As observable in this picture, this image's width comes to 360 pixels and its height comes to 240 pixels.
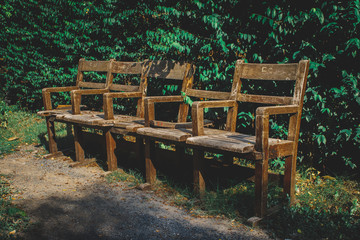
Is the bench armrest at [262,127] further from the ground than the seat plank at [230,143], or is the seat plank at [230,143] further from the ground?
the bench armrest at [262,127]

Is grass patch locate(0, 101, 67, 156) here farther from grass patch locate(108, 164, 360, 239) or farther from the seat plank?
the seat plank

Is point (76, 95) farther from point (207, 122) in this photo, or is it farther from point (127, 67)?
point (207, 122)

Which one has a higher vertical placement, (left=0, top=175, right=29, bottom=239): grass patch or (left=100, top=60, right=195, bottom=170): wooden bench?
(left=100, top=60, right=195, bottom=170): wooden bench

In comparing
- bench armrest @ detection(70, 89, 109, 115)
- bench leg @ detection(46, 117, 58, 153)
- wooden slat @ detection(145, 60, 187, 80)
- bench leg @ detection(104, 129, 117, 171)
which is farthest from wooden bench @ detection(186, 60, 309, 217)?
bench leg @ detection(46, 117, 58, 153)

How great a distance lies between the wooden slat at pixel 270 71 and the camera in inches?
124

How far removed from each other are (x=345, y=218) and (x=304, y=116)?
119 cm

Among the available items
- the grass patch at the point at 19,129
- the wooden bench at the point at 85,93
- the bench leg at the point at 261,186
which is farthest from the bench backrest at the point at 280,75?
the grass patch at the point at 19,129

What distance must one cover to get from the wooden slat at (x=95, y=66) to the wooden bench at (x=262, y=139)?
8.13 feet

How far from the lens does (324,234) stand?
265 cm

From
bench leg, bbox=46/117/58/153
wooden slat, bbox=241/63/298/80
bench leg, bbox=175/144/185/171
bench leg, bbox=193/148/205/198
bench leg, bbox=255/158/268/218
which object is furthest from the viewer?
bench leg, bbox=46/117/58/153

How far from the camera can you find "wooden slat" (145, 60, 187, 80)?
423 centimetres

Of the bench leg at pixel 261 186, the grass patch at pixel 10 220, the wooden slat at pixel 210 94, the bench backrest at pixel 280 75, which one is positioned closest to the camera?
the grass patch at pixel 10 220

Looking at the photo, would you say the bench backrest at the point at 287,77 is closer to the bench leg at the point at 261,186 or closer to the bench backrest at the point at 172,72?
the bench leg at the point at 261,186

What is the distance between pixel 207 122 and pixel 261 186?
52.9 inches
